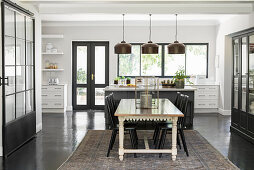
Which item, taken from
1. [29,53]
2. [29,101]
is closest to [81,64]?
[29,53]

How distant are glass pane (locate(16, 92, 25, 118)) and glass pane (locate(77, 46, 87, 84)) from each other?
16.5 feet

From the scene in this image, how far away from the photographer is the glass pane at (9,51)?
5828 millimetres

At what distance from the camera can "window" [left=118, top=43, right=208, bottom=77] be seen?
1162 cm

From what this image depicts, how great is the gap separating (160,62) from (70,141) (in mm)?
5440

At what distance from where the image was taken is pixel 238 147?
6.45 metres

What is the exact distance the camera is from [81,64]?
11.7 meters

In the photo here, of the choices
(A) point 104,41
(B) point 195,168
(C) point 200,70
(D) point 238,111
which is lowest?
(B) point 195,168

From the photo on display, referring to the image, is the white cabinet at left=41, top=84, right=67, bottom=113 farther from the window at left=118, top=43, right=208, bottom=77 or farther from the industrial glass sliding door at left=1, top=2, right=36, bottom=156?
the industrial glass sliding door at left=1, top=2, right=36, bottom=156

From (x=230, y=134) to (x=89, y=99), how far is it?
17.1ft

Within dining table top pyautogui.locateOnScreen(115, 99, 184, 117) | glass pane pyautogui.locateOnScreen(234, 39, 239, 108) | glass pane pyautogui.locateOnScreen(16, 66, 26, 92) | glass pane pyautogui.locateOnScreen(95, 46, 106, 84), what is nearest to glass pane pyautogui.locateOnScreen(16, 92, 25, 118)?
glass pane pyautogui.locateOnScreen(16, 66, 26, 92)

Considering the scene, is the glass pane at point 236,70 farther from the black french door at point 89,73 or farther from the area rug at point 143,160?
the black french door at point 89,73

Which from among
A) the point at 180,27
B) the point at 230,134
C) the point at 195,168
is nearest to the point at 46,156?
the point at 195,168

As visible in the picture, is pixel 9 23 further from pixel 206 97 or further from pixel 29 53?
pixel 206 97

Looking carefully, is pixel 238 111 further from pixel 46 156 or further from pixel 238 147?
pixel 46 156
